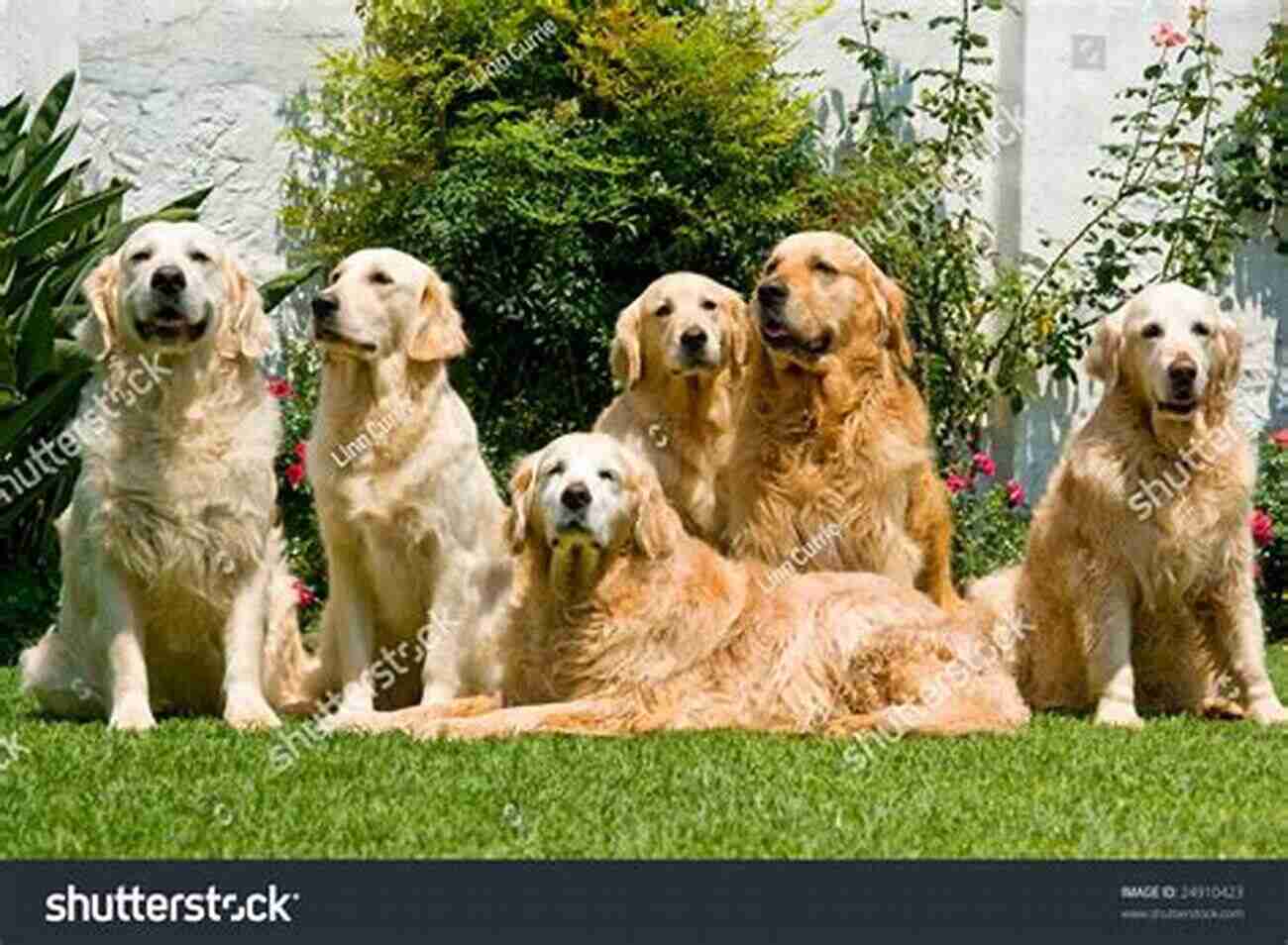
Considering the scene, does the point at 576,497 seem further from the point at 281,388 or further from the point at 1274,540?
the point at 1274,540

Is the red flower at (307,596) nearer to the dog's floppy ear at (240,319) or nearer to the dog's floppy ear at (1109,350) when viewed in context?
the dog's floppy ear at (240,319)

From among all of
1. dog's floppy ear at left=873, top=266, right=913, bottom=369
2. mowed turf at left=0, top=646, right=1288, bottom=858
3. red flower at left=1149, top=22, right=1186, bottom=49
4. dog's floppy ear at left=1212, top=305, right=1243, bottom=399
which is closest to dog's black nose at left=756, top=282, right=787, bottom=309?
dog's floppy ear at left=873, top=266, right=913, bottom=369

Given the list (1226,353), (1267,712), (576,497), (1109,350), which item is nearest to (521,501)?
(576,497)

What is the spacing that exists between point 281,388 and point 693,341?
352 cm

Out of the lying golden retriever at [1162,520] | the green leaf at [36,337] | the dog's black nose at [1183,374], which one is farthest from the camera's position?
the green leaf at [36,337]

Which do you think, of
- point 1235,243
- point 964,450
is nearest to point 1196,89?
point 1235,243

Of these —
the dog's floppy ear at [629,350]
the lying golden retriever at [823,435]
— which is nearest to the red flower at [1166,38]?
the lying golden retriever at [823,435]

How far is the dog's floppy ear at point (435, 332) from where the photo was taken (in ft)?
22.2

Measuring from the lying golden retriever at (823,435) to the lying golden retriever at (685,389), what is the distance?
17 centimetres

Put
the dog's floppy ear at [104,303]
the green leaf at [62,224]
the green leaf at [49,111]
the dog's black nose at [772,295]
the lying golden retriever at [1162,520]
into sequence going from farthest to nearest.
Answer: the green leaf at [49,111], the green leaf at [62,224], the dog's black nose at [772,295], the lying golden retriever at [1162,520], the dog's floppy ear at [104,303]

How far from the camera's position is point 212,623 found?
650cm

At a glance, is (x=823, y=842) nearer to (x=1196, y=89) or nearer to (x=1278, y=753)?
(x=1278, y=753)

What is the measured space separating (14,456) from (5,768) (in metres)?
4.04

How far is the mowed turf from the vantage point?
4.70 metres
